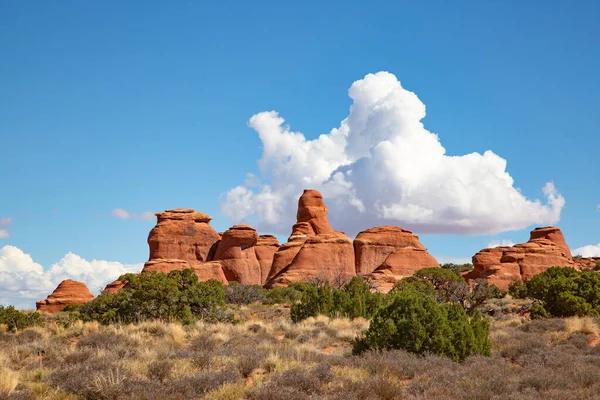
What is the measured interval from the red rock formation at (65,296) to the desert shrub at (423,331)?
40.8 metres

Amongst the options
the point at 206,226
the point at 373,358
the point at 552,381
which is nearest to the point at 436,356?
the point at 373,358

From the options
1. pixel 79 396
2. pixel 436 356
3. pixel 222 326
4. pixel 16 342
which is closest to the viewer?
pixel 79 396

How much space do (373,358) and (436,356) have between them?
1.80 meters

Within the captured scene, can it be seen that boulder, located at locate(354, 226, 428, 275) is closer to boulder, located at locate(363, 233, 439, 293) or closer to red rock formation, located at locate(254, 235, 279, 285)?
boulder, located at locate(363, 233, 439, 293)

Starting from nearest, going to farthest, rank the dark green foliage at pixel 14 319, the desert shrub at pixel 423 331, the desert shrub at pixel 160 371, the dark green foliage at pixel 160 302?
the desert shrub at pixel 160 371, the desert shrub at pixel 423 331, the dark green foliage at pixel 160 302, the dark green foliage at pixel 14 319

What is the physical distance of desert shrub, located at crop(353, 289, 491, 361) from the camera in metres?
13.3

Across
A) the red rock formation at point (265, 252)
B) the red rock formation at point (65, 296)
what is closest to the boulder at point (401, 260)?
the red rock formation at point (265, 252)

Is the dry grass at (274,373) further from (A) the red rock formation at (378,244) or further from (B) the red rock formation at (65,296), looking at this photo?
(A) the red rock formation at (378,244)

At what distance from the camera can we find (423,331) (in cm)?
1336

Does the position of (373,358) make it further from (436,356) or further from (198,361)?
(198,361)

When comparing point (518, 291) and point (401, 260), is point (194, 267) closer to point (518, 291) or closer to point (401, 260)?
point (401, 260)

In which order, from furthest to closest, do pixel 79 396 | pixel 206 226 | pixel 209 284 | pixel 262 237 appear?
pixel 262 237 → pixel 206 226 → pixel 209 284 → pixel 79 396

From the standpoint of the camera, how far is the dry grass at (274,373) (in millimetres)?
9211

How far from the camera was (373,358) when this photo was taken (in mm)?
11828
